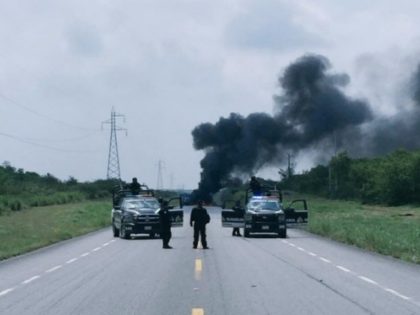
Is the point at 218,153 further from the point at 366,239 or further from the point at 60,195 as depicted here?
the point at 366,239

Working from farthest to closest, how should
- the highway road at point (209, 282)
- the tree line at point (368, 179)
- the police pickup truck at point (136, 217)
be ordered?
the tree line at point (368, 179) < the police pickup truck at point (136, 217) < the highway road at point (209, 282)

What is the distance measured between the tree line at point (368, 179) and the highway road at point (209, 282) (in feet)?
214

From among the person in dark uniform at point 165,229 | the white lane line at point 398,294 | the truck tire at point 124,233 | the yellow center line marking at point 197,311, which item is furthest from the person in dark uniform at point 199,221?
the yellow center line marking at point 197,311

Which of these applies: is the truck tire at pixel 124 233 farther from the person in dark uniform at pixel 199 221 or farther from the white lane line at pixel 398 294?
the white lane line at pixel 398 294

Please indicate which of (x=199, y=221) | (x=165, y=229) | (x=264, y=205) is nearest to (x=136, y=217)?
(x=264, y=205)

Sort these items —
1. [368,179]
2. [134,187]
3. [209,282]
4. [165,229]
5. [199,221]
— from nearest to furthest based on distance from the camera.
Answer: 1. [209,282]
2. [199,221]
3. [165,229]
4. [134,187]
5. [368,179]

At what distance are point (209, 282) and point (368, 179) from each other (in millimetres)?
87388

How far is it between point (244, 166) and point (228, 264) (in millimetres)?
71742

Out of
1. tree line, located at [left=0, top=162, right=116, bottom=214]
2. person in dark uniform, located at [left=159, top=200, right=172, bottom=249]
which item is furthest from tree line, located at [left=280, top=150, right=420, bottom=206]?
person in dark uniform, located at [left=159, top=200, right=172, bottom=249]

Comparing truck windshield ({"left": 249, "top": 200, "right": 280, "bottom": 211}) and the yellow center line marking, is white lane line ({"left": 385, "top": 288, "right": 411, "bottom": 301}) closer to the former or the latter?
the yellow center line marking

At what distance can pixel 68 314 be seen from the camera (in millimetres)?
14141

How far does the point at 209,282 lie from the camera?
1933cm

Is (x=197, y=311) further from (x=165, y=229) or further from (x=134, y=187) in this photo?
(x=134, y=187)

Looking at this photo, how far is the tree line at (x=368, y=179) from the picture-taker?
95.4m
